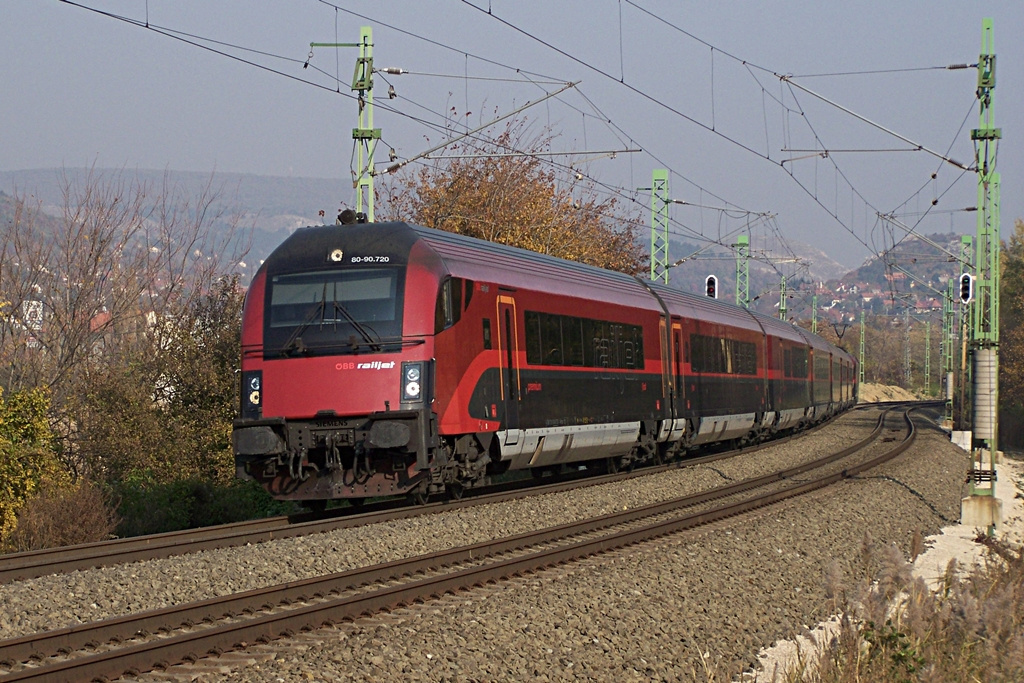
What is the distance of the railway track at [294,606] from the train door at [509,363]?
2.04 meters

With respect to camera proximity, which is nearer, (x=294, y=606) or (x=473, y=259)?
(x=294, y=606)

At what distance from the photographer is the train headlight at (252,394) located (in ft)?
48.4

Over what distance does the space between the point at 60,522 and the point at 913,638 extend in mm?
9936

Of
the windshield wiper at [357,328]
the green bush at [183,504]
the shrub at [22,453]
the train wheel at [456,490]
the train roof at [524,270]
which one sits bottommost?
the green bush at [183,504]

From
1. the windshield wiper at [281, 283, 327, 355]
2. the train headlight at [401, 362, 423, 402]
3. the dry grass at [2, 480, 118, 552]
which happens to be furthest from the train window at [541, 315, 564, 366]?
the dry grass at [2, 480, 118, 552]

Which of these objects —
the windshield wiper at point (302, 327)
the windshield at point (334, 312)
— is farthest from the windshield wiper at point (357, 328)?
the windshield wiper at point (302, 327)

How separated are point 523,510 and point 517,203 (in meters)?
19.6

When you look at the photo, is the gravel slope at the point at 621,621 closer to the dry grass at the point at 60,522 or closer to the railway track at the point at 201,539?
the railway track at the point at 201,539

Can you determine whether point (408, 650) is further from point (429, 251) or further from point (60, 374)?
point (60, 374)

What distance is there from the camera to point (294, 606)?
957cm

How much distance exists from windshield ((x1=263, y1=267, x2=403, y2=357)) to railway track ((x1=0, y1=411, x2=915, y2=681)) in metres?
3.15

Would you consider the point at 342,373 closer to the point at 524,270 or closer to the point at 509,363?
the point at 509,363

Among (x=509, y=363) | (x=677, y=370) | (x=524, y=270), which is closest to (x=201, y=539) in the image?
(x=509, y=363)

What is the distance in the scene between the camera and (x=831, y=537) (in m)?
14.3
